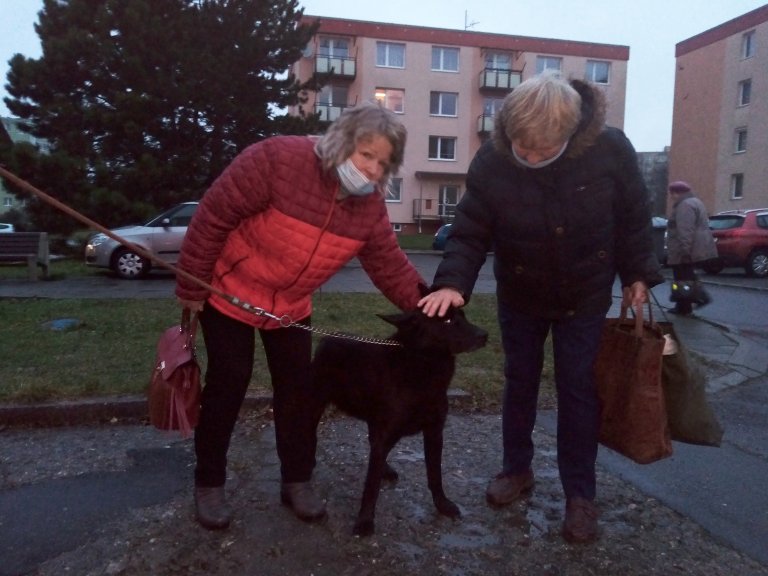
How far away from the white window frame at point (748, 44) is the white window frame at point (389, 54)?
17.8 m

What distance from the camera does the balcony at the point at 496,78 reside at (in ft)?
Answer: 138

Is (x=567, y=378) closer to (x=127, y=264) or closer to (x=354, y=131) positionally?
(x=354, y=131)

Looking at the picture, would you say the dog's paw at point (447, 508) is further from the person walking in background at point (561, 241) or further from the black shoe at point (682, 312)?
the black shoe at point (682, 312)

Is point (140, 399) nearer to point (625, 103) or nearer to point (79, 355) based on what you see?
point (79, 355)

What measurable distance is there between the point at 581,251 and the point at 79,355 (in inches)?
187

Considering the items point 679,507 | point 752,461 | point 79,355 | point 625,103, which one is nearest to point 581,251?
point 679,507

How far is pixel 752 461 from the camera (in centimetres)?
431

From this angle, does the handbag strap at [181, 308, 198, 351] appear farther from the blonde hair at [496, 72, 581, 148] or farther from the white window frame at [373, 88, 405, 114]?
the white window frame at [373, 88, 405, 114]

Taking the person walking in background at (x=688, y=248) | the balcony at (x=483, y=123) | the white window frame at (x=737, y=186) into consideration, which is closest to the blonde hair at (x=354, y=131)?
the person walking in background at (x=688, y=248)

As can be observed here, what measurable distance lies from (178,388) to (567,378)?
1749mm

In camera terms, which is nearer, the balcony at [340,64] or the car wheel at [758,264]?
the car wheel at [758,264]

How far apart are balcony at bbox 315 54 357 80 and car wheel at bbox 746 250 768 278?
26.3 meters

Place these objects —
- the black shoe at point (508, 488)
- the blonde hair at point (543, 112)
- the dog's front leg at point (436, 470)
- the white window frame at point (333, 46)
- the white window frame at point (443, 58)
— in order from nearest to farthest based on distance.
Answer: the blonde hair at point (543, 112) → the dog's front leg at point (436, 470) → the black shoe at point (508, 488) → the white window frame at point (333, 46) → the white window frame at point (443, 58)

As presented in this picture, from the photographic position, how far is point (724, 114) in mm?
37375
